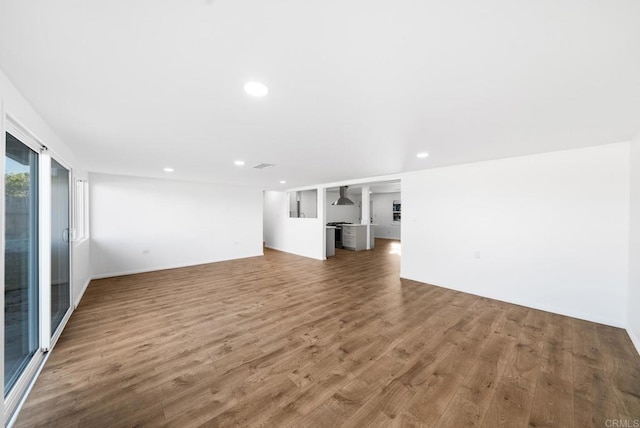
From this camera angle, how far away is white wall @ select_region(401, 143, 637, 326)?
2803 mm

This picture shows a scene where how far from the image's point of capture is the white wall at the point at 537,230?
2.80 m

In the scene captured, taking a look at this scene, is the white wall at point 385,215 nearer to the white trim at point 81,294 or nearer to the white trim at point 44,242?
the white trim at point 81,294

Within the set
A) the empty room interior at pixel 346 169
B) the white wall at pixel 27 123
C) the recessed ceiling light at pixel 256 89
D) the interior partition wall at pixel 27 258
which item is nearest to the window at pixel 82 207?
the empty room interior at pixel 346 169

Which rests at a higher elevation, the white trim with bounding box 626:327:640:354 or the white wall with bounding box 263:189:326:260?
the white wall with bounding box 263:189:326:260

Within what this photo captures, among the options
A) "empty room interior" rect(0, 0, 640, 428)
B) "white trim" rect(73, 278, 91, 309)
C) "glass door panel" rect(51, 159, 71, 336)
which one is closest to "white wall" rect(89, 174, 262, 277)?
"white trim" rect(73, 278, 91, 309)

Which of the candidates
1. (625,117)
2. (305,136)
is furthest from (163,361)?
(625,117)

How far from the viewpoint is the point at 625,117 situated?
6.67ft

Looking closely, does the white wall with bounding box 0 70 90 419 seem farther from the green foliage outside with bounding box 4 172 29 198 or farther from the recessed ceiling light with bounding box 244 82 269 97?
the recessed ceiling light with bounding box 244 82 269 97

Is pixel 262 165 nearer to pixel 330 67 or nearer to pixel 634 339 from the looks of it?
pixel 330 67

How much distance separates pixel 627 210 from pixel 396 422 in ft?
11.9

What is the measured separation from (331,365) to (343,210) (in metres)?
9.70

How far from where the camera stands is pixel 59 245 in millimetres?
2730

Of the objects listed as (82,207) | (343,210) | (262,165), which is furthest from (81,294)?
(343,210)

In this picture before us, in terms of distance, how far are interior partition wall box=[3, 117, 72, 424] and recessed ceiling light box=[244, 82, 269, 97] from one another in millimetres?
1581
